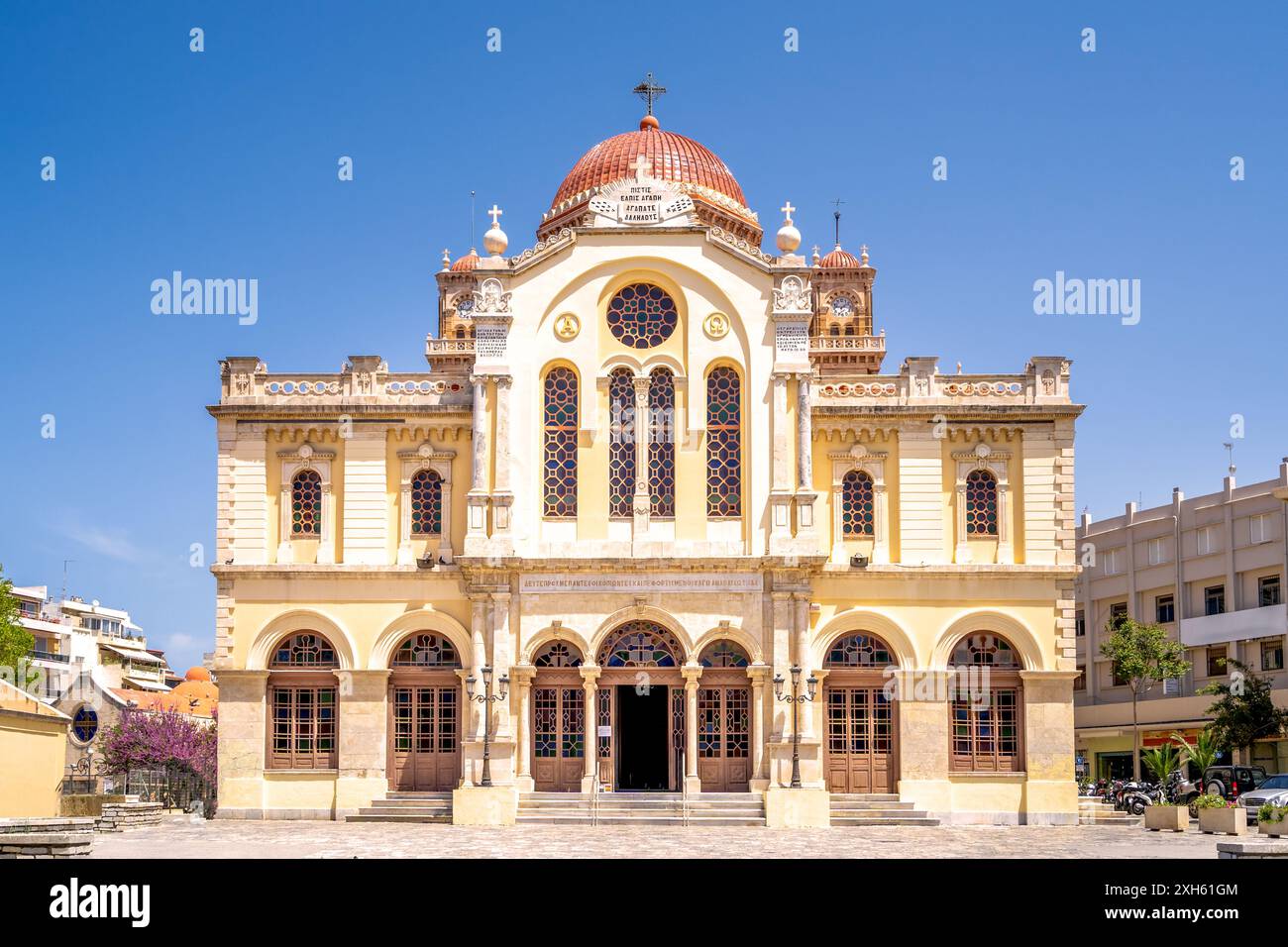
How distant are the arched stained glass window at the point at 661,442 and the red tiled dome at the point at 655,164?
9357 millimetres

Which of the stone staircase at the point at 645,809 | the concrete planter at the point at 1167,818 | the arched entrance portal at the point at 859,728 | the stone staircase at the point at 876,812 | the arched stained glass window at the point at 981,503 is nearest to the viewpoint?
the concrete planter at the point at 1167,818

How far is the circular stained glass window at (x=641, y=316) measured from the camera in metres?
38.4

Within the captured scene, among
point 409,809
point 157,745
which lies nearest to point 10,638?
point 157,745

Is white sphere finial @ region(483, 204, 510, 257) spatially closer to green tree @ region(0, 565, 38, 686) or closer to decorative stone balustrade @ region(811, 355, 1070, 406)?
decorative stone balustrade @ region(811, 355, 1070, 406)

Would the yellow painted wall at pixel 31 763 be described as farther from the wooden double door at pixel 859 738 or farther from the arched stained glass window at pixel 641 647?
the wooden double door at pixel 859 738

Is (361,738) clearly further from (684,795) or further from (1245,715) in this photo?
(1245,715)

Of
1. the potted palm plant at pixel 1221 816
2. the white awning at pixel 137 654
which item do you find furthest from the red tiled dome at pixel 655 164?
the white awning at pixel 137 654

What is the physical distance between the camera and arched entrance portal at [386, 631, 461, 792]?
1464 inches

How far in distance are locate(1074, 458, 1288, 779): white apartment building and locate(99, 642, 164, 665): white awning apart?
193 feet

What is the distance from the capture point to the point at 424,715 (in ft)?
123

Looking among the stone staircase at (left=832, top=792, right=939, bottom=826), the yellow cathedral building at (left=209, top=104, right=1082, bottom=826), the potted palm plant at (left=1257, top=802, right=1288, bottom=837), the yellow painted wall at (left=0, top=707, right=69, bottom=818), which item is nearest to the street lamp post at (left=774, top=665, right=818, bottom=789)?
the yellow cathedral building at (left=209, top=104, right=1082, bottom=826)

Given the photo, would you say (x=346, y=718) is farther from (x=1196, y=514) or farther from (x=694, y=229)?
(x=1196, y=514)

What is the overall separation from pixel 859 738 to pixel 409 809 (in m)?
10.6
